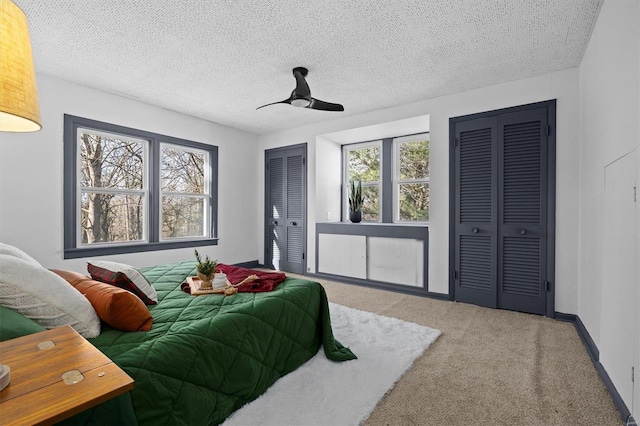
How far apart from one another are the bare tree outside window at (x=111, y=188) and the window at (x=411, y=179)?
3.59 metres

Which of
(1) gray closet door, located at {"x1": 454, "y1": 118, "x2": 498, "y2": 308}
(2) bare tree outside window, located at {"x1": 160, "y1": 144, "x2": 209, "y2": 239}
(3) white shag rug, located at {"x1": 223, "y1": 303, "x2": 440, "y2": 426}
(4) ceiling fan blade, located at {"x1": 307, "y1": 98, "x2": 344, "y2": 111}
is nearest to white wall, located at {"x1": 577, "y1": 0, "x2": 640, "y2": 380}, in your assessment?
(1) gray closet door, located at {"x1": 454, "y1": 118, "x2": 498, "y2": 308}

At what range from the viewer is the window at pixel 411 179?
4.56m

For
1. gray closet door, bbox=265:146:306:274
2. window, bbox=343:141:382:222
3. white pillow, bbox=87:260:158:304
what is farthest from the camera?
gray closet door, bbox=265:146:306:274

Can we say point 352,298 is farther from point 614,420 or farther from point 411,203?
point 614,420

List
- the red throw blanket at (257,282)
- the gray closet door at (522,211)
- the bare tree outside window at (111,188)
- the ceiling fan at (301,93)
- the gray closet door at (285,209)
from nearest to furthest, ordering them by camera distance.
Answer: the red throw blanket at (257,282) < the ceiling fan at (301,93) < the gray closet door at (522,211) < the bare tree outside window at (111,188) < the gray closet door at (285,209)

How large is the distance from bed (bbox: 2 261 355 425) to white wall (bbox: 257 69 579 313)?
2.12 metres

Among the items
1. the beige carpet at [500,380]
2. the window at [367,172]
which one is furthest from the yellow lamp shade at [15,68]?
the window at [367,172]

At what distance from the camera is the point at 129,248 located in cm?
395

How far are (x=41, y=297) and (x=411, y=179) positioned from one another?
13.9ft

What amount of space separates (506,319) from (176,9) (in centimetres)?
390

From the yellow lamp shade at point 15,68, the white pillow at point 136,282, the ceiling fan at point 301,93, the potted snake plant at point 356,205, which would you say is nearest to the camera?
the yellow lamp shade at point 15,68

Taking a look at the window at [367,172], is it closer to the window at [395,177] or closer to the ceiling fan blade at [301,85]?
the window at [395,177]

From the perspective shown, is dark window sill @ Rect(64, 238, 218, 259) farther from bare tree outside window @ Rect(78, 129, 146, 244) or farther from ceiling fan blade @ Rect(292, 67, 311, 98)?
ceiling fan blade @ Rect(292, 67, 311, 98)

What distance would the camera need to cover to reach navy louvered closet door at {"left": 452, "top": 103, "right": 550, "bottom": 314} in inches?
128
